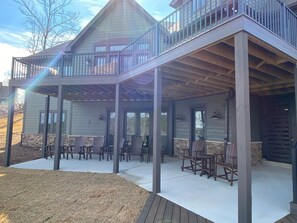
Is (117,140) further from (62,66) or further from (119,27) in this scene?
(119,27)

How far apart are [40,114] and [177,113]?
26.9 ft

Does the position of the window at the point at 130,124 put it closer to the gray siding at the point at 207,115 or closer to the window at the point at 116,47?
the gray siding at the point at 207,115

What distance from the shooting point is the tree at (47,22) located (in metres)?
17.3

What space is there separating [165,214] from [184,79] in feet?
13.2

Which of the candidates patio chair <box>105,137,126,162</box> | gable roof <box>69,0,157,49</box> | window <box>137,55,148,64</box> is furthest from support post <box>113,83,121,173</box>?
gable roof <box>69,0,157,49</box>

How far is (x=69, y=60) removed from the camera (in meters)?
8.26

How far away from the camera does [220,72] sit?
18.1 feet

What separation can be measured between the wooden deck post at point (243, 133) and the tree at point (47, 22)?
18143 mm

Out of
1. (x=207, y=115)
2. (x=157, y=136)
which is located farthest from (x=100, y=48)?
(x=157, y=136)

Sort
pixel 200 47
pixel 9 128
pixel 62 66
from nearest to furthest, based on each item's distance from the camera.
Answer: pixel 200 47 → pixel 62 66 → pixel 9 128

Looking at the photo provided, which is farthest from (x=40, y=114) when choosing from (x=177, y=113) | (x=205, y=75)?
(x=205, y=75)

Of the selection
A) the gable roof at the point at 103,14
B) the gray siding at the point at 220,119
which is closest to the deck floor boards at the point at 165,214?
the gray siding at the point at 220,119

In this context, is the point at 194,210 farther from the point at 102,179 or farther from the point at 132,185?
the point at 102,179

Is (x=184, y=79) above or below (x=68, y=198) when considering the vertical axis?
above
